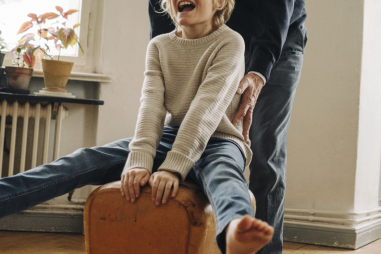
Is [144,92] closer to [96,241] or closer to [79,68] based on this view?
[96,241]

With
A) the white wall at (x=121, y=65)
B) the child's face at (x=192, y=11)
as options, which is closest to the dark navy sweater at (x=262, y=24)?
the child's face at (x=192, y=11)

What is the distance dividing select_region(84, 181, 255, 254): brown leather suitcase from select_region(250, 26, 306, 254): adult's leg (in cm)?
49

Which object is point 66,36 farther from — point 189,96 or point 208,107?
point 208,107

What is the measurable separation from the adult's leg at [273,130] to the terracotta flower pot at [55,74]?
41.2 inches

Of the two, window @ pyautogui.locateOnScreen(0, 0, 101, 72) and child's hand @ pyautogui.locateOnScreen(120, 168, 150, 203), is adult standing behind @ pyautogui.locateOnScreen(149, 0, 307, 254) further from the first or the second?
window @ pyautogui.locateOnScreen(0, 0, 101, 72)

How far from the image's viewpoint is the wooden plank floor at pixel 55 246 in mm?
1707

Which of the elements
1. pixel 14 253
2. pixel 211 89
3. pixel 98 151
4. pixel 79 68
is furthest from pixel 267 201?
pixel 79 68

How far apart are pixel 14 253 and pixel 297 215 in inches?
56.5

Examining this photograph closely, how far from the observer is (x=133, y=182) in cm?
92

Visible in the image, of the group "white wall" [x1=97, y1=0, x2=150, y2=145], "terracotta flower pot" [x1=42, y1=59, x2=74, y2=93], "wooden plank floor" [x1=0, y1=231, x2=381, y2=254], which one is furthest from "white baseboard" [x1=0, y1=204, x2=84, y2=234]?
"terracotta flower pot" [x1=42, y1=59, x2=74, y2=93]

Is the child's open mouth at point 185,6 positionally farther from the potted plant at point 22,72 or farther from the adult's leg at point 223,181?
the potted plant at point 22,72

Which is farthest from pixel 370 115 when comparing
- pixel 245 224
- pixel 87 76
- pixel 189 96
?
pixel 245 224

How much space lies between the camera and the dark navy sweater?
1.23 meters

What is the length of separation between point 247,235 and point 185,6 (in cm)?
80
